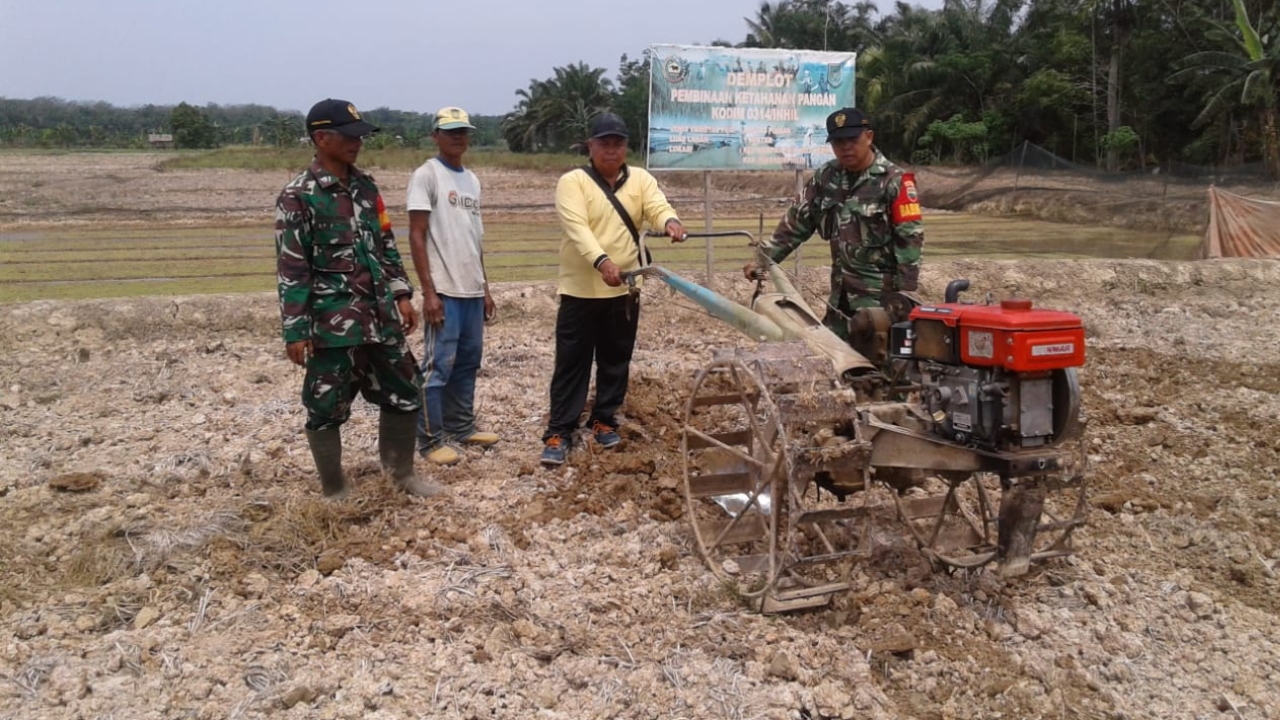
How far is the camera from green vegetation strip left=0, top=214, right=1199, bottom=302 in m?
9.87

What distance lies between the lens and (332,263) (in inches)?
163

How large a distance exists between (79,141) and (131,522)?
8331 cm

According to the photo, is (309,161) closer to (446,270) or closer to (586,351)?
(446,270)

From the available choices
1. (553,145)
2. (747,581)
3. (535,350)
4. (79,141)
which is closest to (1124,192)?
(535,350)

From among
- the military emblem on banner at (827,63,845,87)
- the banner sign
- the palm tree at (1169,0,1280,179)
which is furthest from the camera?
the palm tree at (1169,0,1280,179)

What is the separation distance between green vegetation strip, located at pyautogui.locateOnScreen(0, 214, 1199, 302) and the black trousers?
4974 millimetres

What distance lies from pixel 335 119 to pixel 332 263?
0.61m

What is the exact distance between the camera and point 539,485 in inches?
189

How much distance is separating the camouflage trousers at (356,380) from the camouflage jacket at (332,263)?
0.10 m

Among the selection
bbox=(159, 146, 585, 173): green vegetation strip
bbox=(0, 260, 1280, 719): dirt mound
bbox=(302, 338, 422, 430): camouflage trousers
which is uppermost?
bbox=(159, 146, 585, 173): green vegetation strip

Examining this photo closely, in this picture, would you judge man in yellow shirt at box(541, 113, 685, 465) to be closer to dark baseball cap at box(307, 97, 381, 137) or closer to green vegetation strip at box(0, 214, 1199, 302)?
dark baseball cap at box(307, 97, 381, 137)

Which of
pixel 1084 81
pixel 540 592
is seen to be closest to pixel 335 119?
pixel 540 592

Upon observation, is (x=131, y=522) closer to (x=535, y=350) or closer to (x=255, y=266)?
(x=535, y=350)

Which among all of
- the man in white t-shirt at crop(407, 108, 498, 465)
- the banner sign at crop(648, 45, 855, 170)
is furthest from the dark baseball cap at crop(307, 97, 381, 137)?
the banner sign at crop(648, 45, 855, 170)
